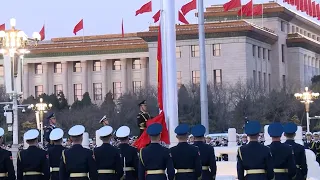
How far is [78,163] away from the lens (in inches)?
495

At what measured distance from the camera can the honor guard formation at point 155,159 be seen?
12.6m

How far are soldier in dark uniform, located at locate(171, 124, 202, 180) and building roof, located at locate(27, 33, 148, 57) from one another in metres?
74.4

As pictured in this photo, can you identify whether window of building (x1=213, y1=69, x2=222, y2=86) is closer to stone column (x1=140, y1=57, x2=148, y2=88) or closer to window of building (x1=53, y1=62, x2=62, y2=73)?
stone column (x1=140, y1=57, x2=148, y2=88)

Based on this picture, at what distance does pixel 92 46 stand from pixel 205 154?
76.4m

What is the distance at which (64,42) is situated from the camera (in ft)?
303

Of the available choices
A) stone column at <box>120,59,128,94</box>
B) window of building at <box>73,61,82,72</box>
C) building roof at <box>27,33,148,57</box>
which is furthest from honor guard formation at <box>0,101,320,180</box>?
window of building at <box>73,61,82,72</box>

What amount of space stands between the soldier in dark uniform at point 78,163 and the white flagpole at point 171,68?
211 inches

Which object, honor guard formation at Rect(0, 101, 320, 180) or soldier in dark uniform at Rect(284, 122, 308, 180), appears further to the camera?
soldier in dark uniform at Rect(284, 122, 308, 180)

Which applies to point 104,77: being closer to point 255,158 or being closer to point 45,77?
point 45,77

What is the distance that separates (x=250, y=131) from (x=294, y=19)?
85107 mm

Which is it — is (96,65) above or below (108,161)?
above

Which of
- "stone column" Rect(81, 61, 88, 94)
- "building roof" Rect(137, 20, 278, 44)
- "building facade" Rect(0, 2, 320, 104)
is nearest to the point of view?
"building roof" Rect(137, 20, 278, 44)

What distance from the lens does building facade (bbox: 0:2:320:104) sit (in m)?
81.6

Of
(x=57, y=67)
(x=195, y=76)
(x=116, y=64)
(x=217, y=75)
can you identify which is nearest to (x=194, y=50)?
(x=195, y=76)
